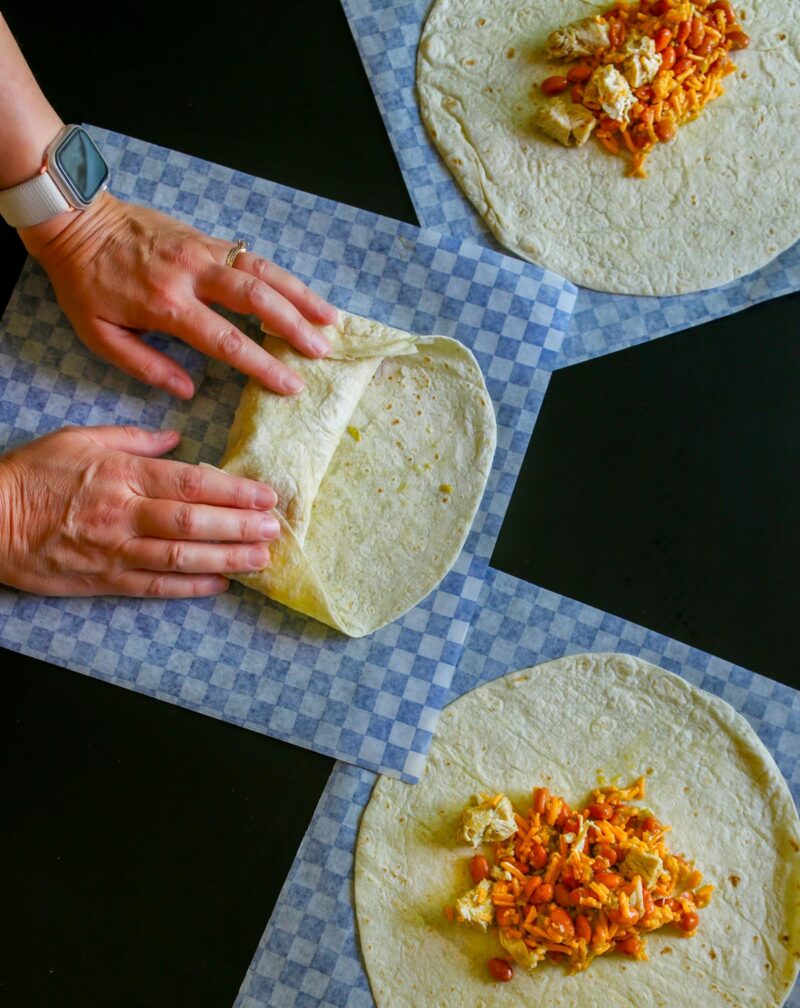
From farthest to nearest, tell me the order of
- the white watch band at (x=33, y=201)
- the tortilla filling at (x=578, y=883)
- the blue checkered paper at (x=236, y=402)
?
the blue checkered paper at (x=236, y=402)
the white watch band at (x=33, y=201)
the tortilla filling at (x=578, y=883)

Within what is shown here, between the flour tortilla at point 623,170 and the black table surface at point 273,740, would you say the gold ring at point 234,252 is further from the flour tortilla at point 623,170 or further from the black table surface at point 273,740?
the black table surface at point 273,740

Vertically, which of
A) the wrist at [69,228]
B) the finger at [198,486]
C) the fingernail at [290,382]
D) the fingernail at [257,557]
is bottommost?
the fingernail at [257,557]

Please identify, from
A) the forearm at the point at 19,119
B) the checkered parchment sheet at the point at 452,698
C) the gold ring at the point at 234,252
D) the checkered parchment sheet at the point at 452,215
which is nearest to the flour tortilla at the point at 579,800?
the checkered parchment sheet at the point at 452,698

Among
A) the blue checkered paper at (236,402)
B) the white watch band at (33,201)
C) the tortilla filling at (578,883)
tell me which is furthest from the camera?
the blue checkered paper at (236,402)

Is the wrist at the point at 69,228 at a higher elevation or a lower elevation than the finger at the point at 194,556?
higher

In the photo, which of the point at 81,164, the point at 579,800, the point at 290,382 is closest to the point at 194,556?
the point at 290,382

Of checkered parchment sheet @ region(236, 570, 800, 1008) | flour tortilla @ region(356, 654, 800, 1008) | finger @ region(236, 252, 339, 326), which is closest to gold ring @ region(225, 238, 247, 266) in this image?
finger @ region(236, 252, 339, 326)

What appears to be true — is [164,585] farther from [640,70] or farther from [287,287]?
[640,70]

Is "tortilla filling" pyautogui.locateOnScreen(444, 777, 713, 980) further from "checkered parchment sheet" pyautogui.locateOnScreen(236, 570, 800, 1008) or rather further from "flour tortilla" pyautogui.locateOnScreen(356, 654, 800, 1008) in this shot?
"checkered parchment sheet" pyautogui.locateOnScreen(236, 570, 800, 1008)
